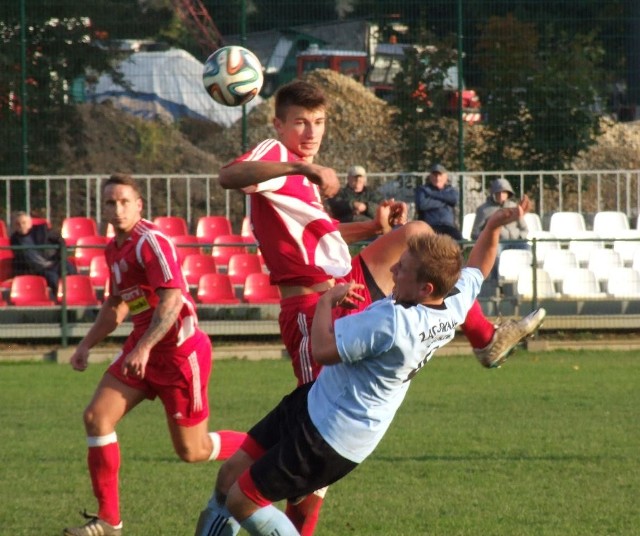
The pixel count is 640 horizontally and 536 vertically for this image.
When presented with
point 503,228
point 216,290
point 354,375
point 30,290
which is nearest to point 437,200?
point 503,228

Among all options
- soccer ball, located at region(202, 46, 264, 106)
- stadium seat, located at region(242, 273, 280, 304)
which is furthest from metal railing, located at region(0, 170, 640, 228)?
soccer ball, located at region(202, 46, 264, 106)

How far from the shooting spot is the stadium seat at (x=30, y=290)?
595 inches

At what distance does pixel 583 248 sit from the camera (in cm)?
1633

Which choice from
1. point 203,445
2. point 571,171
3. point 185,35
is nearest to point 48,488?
point 203,445

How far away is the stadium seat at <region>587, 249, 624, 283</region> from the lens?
1607cm

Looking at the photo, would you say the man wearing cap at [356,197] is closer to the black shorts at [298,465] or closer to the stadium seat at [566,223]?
the stadium seat at [566,223]

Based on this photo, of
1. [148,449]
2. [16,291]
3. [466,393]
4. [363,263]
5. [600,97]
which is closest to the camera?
[363,263]

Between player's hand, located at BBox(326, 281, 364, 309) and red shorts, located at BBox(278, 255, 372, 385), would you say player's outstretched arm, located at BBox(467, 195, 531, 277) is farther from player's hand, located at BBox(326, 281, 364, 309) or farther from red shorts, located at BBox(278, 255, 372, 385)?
player's hand, located at BBox(326, 281, 364, 309)

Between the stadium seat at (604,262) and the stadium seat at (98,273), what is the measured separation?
597cm

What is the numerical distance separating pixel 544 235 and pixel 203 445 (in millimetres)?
10609

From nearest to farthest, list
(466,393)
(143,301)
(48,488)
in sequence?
(143,301) < (48,488) < (466,393)

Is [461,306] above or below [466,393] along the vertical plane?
above

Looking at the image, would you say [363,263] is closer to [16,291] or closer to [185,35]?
[16,291]

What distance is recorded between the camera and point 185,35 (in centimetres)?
1980
